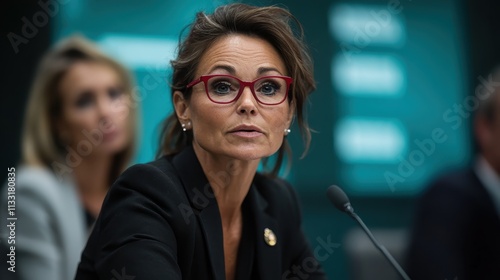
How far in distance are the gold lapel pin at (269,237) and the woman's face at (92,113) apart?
1.13m

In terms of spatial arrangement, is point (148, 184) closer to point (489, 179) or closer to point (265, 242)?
point (265, 242)

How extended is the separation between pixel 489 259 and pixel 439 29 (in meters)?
1.83

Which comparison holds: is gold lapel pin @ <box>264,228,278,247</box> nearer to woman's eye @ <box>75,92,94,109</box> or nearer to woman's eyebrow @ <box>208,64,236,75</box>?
woman's eyebrow @ <box>208,64,236,75</box>

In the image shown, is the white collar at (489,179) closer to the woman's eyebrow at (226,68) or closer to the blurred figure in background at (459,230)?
the blurred figure in background at (459,230)

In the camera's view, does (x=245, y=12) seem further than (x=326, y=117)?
No

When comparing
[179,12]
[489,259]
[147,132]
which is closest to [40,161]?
[147,132]

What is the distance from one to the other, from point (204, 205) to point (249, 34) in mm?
374

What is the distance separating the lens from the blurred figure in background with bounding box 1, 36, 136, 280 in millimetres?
2498

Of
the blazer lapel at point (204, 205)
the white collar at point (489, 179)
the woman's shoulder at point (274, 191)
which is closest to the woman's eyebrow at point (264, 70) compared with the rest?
the blazer lapel at point (204, 205)

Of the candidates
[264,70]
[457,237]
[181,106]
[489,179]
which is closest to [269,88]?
[264,70]

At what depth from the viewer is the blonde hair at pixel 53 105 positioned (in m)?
2.65

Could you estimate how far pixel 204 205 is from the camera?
1596mm

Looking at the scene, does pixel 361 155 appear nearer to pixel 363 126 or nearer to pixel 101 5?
pixel 363 126

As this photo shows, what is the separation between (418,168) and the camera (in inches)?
157
